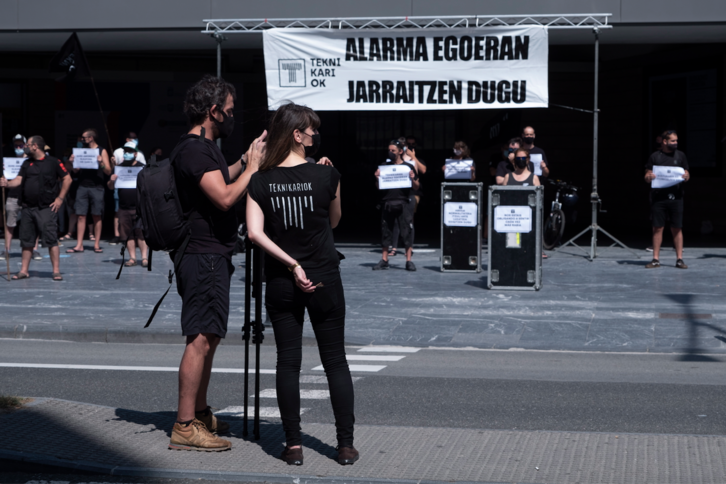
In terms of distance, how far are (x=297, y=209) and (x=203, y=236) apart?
556 millimetres

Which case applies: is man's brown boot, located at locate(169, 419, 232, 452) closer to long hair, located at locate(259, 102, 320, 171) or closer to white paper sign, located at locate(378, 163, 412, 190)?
long hair, located at locate(259, 102, 320, 171)

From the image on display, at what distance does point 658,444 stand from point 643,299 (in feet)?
21.1

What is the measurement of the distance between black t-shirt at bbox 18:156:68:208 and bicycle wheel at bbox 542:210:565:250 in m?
8.21

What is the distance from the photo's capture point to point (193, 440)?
16.0 ft

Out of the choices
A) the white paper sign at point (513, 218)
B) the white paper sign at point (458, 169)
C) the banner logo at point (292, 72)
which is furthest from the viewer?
the white paper sign at point (458, 169)

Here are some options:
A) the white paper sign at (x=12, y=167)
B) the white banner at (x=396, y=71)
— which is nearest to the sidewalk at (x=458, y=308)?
the white banner at (x=396, y=71)

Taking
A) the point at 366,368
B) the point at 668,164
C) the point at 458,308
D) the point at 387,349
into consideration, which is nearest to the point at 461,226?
the point at 458,308

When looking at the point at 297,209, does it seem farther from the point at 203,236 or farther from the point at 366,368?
the point at 366,368

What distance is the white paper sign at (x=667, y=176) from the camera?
13.4 meters

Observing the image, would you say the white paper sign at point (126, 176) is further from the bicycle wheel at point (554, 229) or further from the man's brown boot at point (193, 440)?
the man's brown boot at point (193, 440)

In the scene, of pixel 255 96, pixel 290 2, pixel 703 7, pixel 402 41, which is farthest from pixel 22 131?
pixel 703 7

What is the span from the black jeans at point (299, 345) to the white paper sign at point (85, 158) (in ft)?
38.9

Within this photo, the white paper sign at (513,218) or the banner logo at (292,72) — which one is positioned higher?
the banner logo at (292,72)

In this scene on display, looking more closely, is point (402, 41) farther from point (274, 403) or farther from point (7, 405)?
point (7, 405)
